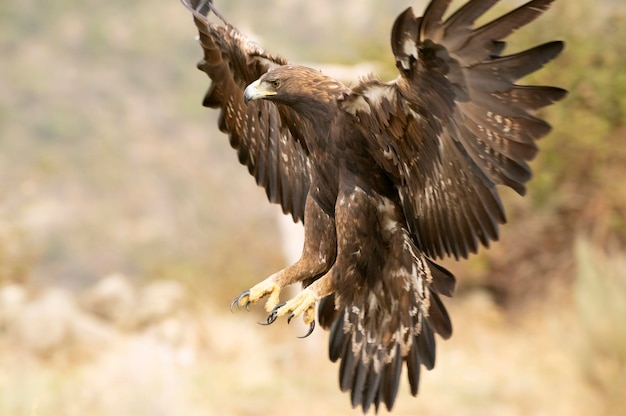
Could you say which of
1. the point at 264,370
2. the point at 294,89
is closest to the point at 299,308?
the point at 294,89

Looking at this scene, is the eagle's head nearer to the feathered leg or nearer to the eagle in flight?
the eagle in flight

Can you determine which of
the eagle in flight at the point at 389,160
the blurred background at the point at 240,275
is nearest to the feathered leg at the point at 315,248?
the eagle in flight at the point at 389,160

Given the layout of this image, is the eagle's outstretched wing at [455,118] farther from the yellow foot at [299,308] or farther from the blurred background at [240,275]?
the blurred background at [240,275]

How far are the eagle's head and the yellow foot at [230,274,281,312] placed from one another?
2.06ft

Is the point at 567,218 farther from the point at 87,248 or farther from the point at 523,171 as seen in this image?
the point at 87,248

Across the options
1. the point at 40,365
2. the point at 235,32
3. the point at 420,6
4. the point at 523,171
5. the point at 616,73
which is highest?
the point at 420,6

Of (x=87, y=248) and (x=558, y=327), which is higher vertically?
(x=87, y=248)

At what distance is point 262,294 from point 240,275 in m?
6.81

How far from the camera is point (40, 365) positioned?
800cm

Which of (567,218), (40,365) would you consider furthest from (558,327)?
(40,365)

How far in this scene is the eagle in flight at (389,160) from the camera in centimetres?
268

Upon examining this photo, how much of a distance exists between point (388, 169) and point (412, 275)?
45 cm

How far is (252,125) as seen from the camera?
12.4 feet

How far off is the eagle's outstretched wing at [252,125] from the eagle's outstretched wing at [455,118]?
0.59 metres
